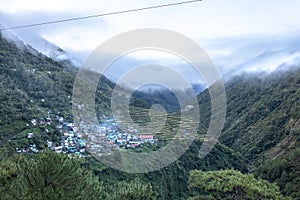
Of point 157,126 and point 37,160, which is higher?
Result: point 157,126

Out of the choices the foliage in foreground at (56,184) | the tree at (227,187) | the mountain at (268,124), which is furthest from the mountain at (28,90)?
the foliage in foreground at (56,184)

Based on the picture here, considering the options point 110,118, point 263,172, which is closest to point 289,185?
point 263,172

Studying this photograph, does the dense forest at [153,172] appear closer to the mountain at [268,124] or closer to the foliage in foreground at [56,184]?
the foliage in foreground at [56,184]

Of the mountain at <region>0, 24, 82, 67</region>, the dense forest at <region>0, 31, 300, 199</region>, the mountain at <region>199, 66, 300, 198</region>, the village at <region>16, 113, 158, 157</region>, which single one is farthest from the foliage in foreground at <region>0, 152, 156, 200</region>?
the mountain at <region>0, 24, 82, 67</region>

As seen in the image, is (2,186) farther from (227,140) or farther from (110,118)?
(227,140)

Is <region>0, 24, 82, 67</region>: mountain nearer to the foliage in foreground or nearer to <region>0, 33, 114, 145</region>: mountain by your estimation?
<region>0, 33, 114, 145</region>: mountain

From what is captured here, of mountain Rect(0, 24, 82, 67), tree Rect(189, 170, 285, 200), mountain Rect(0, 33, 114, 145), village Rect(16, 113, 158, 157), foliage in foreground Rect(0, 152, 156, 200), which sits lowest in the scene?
tree Rect(189, 170, 285, 200)

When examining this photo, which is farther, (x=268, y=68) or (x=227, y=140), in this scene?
(x=268, y=68)
